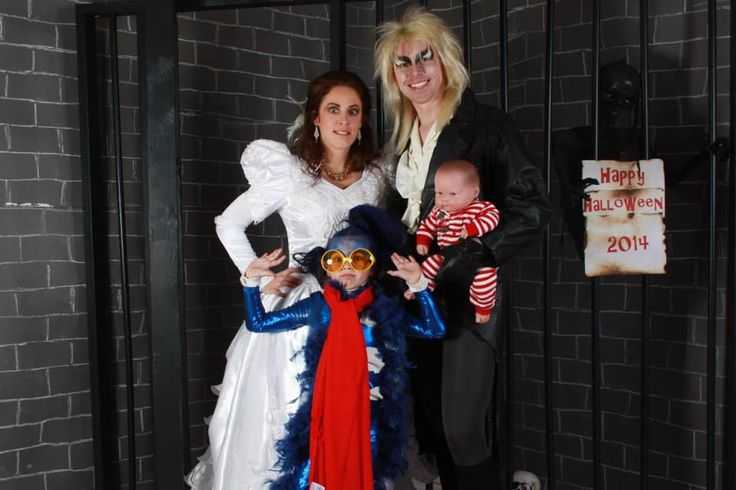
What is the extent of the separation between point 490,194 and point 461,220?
16cm

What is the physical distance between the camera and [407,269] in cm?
179

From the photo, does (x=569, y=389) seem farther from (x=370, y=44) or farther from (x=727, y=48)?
(x=370, y=44)

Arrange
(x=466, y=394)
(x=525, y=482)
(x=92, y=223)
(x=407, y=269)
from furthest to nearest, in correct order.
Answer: (x=92, y=223) < (x=525, y=482) < (x=466, y=394) < (x=407, y=269)

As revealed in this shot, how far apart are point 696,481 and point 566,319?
828 millimetres

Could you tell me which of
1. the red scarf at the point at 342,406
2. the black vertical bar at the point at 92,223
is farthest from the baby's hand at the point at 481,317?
the black vertical bar at the point at 92,223

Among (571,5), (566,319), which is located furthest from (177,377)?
(571,5)

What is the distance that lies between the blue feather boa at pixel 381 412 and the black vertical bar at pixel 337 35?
2.51ft

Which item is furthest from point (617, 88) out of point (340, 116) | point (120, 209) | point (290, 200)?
point (120, 209)

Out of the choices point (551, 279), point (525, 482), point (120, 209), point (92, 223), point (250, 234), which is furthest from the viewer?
point (250, 234)

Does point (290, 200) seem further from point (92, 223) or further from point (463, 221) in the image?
point (92, 223)

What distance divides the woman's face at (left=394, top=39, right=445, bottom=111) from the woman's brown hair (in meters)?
0.15

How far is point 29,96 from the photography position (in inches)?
113

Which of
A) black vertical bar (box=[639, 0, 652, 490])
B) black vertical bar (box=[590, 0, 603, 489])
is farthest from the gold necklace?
black vertical bar (box=[639, 0, 652, 490])

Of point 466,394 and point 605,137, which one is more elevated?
point 605,137
